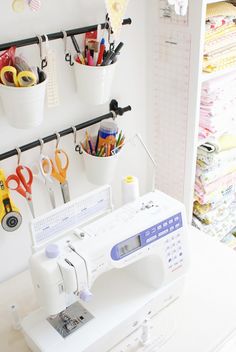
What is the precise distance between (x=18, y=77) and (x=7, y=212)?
40cm

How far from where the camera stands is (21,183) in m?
1.24

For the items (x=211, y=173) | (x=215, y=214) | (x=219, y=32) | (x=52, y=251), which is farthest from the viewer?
(x=215, y=214)

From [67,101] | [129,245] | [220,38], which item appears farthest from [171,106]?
[129,245]

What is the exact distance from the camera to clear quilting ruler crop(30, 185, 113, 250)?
3.50ft

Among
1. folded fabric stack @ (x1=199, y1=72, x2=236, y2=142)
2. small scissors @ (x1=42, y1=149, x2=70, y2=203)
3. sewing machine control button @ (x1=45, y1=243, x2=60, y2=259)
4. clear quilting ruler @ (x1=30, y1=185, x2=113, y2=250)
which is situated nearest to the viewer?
sewing machine control button @ (x1=45, y1=243, x2=60, y2=259)

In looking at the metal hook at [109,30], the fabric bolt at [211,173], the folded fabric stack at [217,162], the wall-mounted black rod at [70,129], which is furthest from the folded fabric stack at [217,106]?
the metal hook at [109,30]

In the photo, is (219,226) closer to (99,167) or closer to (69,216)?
(99,167)

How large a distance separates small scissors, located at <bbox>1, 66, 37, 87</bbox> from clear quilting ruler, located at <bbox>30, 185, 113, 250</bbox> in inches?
12.7

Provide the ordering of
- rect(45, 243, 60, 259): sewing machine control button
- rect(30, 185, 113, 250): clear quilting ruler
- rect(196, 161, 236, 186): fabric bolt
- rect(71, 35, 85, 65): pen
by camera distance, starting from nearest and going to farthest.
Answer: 1. rect(45, 243, 60, 259): sewing machine control button
2. rect(30, 185, 113, 250): clear quilting ruler
3. rect(71, 35, 85, 65): pen
4. rect(196, 161, 236, 186): fabric bolt

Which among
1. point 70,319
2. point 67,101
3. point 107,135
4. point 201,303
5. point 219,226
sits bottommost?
point 219,226

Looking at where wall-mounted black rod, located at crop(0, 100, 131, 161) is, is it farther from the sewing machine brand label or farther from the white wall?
the sewing machine brand label

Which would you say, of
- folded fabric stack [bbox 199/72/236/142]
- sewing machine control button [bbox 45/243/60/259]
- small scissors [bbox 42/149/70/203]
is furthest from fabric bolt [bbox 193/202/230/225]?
sewing machine control button [bbox 45/243/60/259]

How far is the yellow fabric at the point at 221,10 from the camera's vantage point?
53.4 inches

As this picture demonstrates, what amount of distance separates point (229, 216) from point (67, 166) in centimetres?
78
